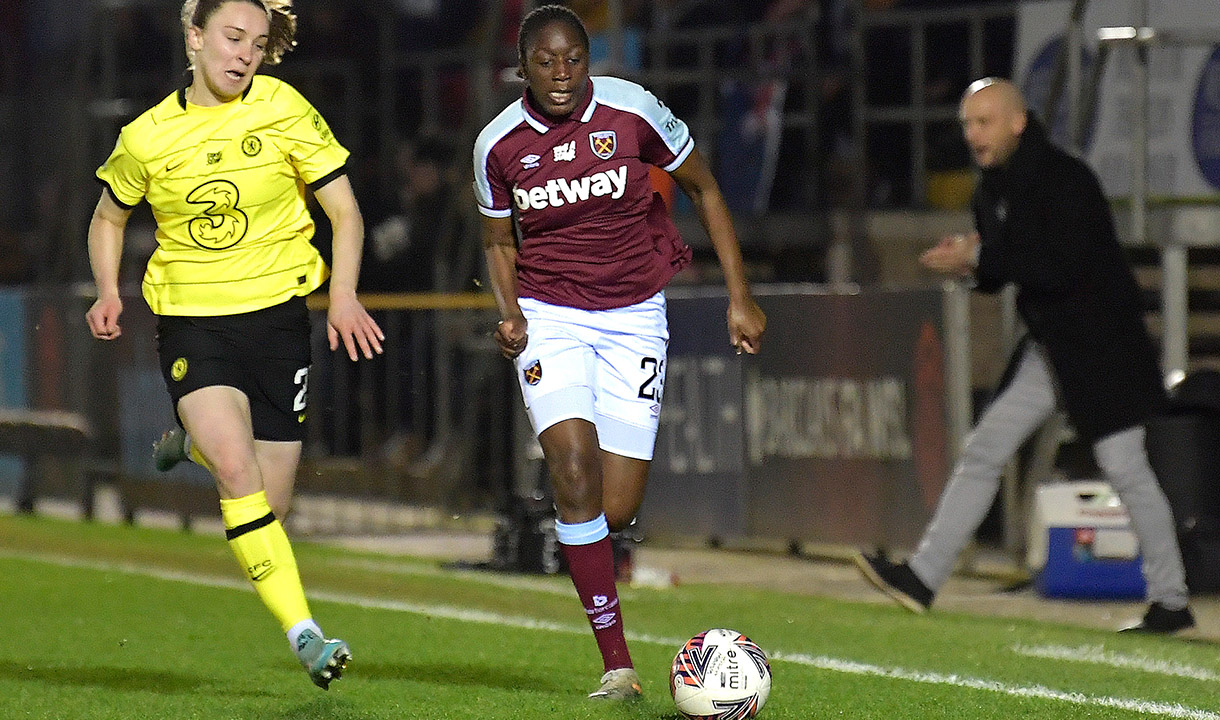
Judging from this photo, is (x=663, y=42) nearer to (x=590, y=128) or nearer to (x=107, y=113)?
(x=107, y=113)

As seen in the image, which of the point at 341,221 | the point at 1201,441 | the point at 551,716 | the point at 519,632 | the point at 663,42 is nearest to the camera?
the point at 551,716

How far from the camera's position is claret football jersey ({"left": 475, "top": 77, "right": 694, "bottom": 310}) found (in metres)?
7.13

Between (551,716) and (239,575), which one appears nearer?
(551,716)

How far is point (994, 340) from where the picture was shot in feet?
37.9

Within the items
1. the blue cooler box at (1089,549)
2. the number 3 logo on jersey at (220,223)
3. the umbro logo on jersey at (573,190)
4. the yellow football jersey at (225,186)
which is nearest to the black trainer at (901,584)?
the blue cooler box at (1089,549)

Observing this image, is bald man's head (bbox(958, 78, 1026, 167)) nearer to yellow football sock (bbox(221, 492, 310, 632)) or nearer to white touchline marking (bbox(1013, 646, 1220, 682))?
white touchline marking (bbox(1013, 646, 1220, 682))

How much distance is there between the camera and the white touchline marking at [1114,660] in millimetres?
7945

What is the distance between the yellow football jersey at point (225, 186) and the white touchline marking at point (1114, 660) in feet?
10.5

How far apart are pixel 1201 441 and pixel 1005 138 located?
1.86 metres

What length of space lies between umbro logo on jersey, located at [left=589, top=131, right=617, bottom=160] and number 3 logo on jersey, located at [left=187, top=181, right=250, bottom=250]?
113 cm

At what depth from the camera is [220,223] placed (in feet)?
23.3

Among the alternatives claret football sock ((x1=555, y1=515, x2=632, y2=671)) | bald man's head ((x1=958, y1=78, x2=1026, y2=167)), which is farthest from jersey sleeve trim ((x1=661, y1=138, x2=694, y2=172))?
bald man's head ((x1=958, y1=78, x2=1026, y2=167))

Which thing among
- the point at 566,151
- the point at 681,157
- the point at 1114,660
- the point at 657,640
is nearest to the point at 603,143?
the point at 566,151

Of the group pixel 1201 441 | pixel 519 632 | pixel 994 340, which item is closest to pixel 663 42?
pixel 994 340
